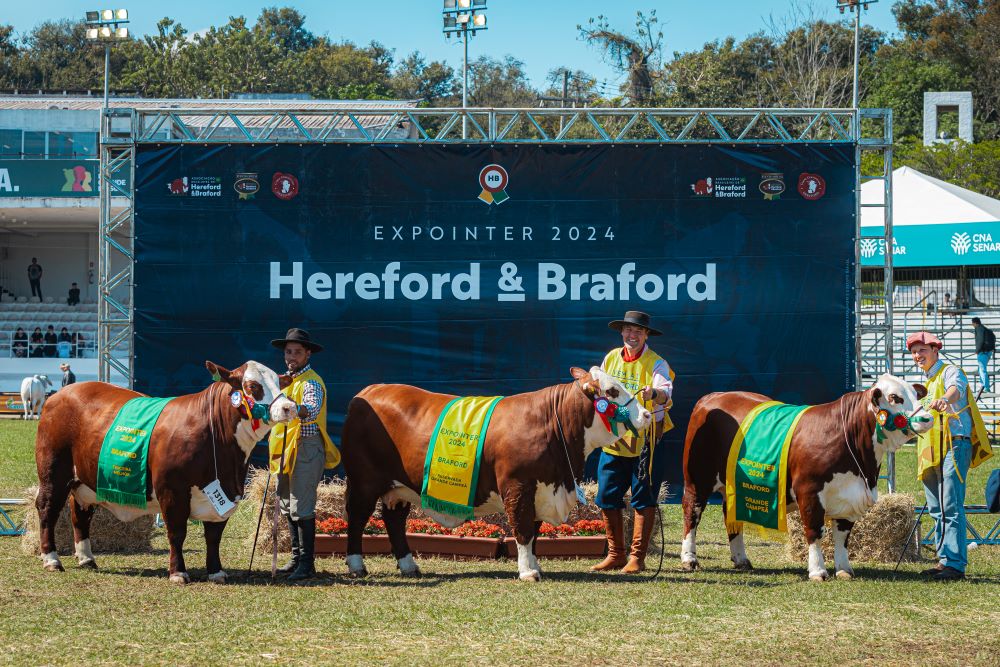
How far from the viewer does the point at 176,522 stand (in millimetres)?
9117

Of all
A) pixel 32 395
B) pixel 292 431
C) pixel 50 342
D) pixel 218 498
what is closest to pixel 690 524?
pixel 292 431

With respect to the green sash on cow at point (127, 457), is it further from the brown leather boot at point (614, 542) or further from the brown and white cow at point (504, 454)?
the brown leather boot at point (614, 542)

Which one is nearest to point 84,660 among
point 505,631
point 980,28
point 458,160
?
point 505,631

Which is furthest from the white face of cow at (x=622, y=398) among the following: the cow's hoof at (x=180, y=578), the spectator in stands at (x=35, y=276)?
the spectator in stands at (x=35, y=276)

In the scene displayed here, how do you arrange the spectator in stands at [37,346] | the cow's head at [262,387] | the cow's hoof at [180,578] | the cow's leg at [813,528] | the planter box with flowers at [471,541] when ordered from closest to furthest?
the cow's head at [262,387] < the cow's hoof at [180,578] < the cow's leg at [813,528] < the planter box with flowers at [471,541] < the spectator in stands at [37,346]

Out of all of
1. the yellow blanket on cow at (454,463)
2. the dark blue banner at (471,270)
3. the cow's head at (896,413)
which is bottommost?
the yellow blanket on cow at (454,463)

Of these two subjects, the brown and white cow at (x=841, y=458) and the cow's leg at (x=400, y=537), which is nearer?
the brown and white cow at (x=841, y=458)

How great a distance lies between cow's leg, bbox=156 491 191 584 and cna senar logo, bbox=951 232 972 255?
68.9ft

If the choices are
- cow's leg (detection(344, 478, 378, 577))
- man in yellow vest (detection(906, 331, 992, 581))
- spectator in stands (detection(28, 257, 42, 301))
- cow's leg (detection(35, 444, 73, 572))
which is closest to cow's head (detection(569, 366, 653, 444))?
cow's leg (detection(344, 478, 378, 577))

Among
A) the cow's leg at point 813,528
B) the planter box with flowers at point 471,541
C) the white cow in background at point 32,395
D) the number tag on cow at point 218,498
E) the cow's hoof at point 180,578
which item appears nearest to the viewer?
the cow's hoof at point 180,578

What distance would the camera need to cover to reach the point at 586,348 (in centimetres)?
1255

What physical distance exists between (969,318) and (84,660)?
2928 centimetres

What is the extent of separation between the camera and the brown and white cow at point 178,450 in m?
9.08

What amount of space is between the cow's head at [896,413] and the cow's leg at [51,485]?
6.47 metres
